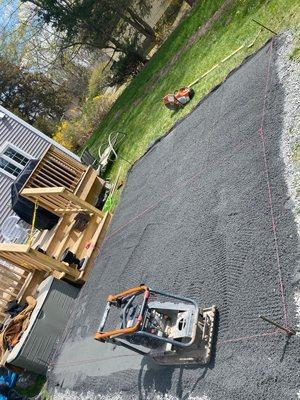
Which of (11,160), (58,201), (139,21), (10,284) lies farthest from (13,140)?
(139,21)

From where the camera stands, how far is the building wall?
14.8 meters

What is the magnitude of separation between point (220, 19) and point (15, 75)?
17734 mm

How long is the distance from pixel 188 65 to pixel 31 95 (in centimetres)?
1682

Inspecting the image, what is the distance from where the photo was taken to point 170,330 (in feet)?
15.2

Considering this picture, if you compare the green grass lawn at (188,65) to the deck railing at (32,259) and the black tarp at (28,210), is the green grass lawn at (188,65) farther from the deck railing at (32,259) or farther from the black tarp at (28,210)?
the deck railing at (32,259)

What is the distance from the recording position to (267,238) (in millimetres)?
4359

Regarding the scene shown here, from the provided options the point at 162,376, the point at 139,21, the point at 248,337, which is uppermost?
the point at 139,21

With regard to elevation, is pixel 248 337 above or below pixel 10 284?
above

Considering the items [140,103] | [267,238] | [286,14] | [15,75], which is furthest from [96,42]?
[267,238]

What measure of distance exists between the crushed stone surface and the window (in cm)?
725

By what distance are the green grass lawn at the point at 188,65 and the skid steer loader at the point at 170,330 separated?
464 centimetres

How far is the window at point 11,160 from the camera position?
14.9 m

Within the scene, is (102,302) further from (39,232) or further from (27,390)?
(39,232)

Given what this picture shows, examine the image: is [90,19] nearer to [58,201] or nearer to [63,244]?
[58,201]
